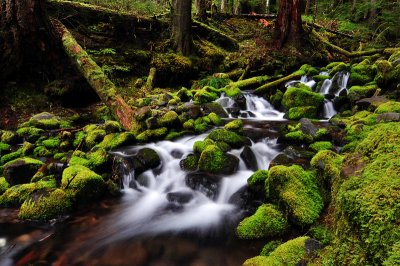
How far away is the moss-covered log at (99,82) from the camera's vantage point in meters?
7.86

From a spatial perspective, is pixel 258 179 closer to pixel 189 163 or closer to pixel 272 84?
pixel 189 163

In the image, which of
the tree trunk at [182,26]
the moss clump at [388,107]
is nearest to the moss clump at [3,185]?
the moss clump at [388,107]

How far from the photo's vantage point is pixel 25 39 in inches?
349

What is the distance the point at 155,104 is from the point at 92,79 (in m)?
1.90

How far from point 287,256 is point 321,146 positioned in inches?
135

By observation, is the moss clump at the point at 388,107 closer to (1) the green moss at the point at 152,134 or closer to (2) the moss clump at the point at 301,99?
(2) the moss clump at the point at 301,99

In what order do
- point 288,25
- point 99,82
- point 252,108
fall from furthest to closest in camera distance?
1. point 288,25
2. point 252,108
3. point 99,82

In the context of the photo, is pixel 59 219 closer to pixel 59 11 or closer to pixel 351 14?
pixel 59 11

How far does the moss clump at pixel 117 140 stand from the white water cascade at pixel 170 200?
0.28 meters

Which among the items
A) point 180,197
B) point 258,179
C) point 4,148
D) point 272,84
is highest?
point 272,84

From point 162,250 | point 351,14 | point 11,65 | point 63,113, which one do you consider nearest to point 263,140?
point 162,250

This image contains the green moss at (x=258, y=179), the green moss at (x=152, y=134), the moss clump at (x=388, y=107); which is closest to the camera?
the green moss at (x=258, y=179)

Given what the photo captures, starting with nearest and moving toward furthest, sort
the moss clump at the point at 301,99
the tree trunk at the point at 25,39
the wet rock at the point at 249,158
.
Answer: the wet rock at the point at 249,158 → the tree trunk at the point at 25,39 → the moss clump at the point at 301,99

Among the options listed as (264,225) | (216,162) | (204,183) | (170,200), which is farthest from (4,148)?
(264,225)
